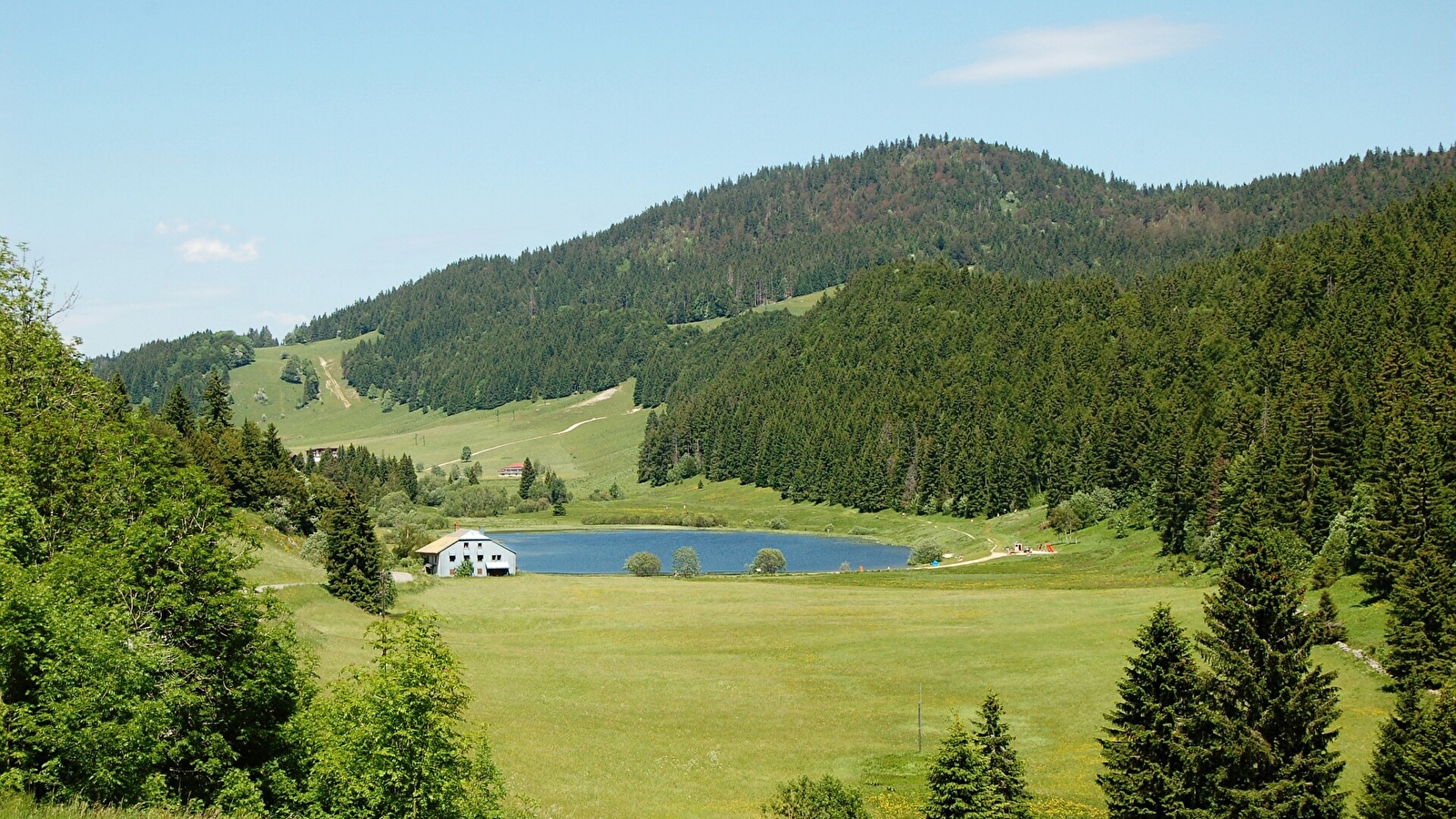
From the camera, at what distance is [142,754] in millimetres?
27703

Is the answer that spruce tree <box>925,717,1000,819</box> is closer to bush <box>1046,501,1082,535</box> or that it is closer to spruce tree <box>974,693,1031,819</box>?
spruce tree <box>974,693,1031,819</box>

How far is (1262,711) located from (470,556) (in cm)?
9966

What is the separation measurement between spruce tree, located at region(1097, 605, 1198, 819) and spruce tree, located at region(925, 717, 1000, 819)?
18.2 feet

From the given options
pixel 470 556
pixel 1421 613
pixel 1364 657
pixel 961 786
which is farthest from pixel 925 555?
pixel 961 786

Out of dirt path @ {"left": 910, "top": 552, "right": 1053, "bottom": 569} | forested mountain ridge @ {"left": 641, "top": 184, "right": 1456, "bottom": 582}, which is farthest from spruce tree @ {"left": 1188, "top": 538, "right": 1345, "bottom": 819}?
dirt path @ {"left": 910, "top": 552, "right": 1053, "bottom": 569}

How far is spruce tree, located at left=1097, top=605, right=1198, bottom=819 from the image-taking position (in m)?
37.2

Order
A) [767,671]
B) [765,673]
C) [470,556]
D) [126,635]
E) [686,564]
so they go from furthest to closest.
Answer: [686,564], [470,556], [767,671], [765,673], [126,635]

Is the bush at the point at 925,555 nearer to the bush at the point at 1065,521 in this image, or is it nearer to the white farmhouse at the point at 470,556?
the bush at the point at 1065,521

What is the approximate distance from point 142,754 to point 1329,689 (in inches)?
1350

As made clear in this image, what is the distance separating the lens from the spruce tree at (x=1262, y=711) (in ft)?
118

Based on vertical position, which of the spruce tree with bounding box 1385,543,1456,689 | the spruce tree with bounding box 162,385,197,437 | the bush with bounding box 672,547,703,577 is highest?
the spruce tree with bounding box 162,385,197,437

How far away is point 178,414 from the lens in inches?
4648

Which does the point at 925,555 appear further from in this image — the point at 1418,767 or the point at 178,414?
the point at 1418,767

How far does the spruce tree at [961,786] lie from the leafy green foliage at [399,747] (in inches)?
546
